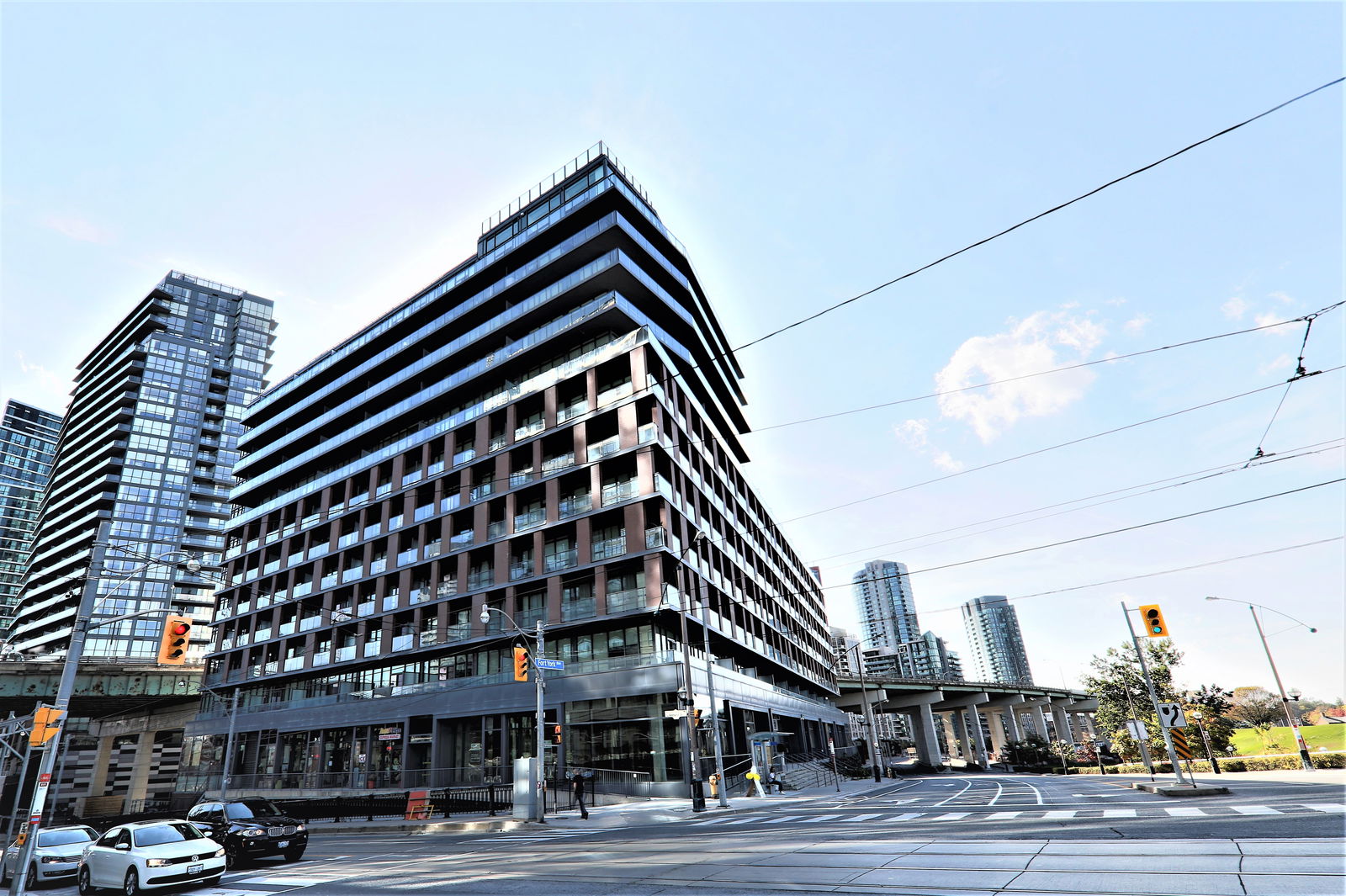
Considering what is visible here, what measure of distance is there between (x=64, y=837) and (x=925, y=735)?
92.5 metres

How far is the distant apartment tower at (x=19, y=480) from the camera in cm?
15025

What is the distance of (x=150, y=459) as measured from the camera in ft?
381

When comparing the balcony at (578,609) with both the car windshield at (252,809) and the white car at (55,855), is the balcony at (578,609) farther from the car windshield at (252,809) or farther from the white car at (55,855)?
the white car at (55,855)

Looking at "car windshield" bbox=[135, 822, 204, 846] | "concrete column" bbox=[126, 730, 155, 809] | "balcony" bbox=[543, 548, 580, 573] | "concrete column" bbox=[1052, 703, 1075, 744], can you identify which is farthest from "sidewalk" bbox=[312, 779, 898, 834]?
"concrete column" bbox=[1052, 703, 1075, 744]

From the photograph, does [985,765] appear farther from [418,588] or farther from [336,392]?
[336,392]

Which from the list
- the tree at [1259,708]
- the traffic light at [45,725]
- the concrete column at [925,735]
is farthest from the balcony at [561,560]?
the concrete column at [925,735]

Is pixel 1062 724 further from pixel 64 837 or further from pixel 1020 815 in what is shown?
pixel 64 837

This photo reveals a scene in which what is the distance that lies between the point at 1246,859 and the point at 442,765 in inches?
1741

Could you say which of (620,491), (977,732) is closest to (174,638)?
(620,491)

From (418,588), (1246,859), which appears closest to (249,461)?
(418,588)

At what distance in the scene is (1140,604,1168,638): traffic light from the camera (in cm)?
2247

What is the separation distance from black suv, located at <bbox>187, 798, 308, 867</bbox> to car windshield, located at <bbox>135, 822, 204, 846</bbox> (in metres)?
2.98

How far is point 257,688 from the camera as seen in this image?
208ft

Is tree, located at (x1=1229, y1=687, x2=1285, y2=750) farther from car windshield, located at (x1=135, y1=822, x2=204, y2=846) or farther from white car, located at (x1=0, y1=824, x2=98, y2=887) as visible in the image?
white car, located at (x1=0, y1=824, x2=98, y2=887)
